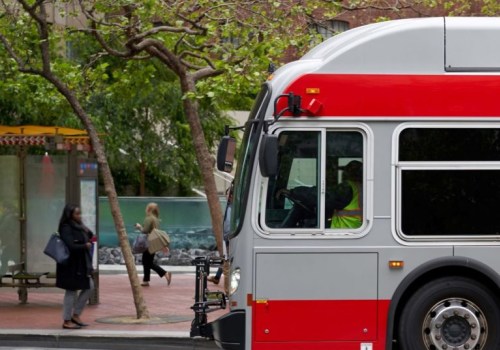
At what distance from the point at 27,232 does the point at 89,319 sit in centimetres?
300

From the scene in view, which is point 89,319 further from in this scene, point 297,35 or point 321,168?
point 321,168

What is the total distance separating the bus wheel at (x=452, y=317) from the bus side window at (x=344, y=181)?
0.98 m

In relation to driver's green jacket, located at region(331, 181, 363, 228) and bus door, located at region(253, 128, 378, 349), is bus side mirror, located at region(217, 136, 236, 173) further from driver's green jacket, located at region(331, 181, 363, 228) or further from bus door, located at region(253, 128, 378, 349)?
driver's green jacket, located at region(331, 181, 363, 228)

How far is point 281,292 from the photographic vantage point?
10.5m

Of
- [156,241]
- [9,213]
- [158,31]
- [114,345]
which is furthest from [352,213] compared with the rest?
[156,241]

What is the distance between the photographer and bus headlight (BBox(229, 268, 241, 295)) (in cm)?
1069

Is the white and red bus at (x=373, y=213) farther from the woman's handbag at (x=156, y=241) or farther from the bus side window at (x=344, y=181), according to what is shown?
the woman's handbag at (x=156, y=241)

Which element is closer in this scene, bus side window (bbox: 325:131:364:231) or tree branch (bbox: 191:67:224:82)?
bus side window (bbox: 325:131:364:231)

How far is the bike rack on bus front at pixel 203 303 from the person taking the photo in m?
11.1

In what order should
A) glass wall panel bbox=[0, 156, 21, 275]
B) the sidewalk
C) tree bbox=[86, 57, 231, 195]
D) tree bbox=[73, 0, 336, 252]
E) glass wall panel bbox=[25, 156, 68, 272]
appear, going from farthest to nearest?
tree bbox=[86, 57, 231, 195] < glass wall panel bbox=[0, 156, 21, 275] < glass wall panel bbox=[25, 156, 68, 272] < tree bbox=[73, 0, 336, 252] < the sidewalk

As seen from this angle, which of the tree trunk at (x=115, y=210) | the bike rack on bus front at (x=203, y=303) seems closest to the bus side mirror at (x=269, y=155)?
the bike rack on bus front at (x=203, y=303)

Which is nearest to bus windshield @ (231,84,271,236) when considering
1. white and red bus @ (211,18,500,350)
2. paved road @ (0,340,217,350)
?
white and red bus @ (211,18,500,350)

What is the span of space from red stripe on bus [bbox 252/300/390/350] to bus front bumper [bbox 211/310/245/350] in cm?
12

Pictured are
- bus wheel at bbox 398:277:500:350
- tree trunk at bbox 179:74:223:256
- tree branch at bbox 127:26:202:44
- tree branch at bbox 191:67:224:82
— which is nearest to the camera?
bus wheel at bbox 398:277:500:350
